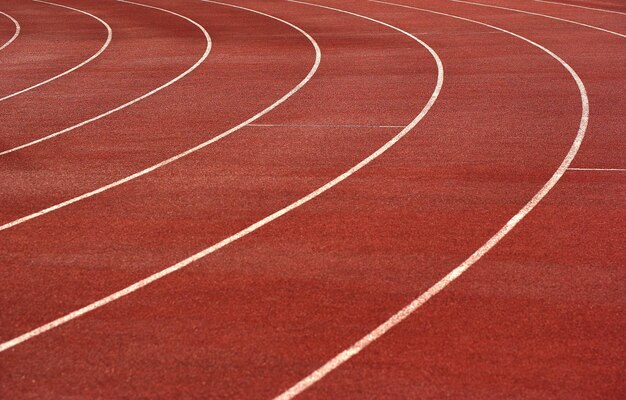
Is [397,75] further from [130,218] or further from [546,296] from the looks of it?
[546,296]

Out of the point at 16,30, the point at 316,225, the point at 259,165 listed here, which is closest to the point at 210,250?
the point at 316,225

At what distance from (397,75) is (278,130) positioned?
335 cm

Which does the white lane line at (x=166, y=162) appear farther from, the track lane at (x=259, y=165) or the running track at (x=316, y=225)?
the track lane at (x=259, y=165)

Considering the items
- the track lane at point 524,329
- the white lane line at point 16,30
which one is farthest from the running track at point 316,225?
the white lane line at point 16,30

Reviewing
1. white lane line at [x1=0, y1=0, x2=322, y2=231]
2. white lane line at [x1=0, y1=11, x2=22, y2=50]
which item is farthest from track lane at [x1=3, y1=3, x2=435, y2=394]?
white lane line at [x1=0, y1=11, x2=22, y2=50]

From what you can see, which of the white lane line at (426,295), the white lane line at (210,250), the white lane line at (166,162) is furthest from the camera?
the white lane line at (166,162)

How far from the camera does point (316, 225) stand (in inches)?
318

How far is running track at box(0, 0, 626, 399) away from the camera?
5797 millimetres

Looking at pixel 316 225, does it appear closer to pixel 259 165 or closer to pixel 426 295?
pixel 426 295

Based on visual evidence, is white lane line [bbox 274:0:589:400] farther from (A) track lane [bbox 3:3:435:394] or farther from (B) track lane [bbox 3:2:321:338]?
(B) track lane [bbox 3:2:321:338]

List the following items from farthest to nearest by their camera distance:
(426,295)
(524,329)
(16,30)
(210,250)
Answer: (16,30) < (210,250) < (426,295) < (524,329)

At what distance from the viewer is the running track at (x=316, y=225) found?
5.80m

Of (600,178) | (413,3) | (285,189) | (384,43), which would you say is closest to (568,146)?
(600,178)

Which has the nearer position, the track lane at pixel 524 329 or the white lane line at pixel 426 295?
the track lane at pixel 524 329
